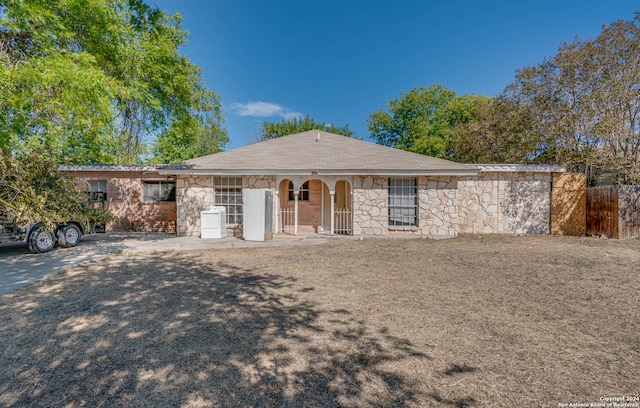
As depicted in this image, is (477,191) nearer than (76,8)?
No

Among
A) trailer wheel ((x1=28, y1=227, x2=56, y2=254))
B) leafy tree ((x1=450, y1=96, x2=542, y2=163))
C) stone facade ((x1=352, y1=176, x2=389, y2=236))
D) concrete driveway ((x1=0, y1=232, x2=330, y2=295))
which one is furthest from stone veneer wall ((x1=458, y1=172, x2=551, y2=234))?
trailer wheel ((x1=28, y1=227, x2=56, y2=254))

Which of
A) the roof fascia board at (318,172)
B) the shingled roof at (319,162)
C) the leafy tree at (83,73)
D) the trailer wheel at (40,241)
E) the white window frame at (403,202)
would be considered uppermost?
the leafy tree at (83,73)

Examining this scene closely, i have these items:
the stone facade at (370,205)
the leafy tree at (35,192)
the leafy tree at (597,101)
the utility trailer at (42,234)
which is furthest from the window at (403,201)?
the utility trailer at (42,234)

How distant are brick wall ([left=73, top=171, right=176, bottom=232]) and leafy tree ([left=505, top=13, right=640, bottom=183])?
62.9ft

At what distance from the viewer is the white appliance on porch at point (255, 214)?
10156mm

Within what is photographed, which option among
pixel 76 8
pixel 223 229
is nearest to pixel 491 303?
pixel 223 229

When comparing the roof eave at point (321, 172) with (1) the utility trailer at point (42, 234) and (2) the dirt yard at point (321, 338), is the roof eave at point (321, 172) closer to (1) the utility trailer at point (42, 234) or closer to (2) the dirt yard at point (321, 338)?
(1) the utility trailer at point (42, 234)

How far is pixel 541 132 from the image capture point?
14.5 metres

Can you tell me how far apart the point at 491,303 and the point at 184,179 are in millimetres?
11042

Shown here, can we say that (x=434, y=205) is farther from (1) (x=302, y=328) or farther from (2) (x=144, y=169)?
(2) (x=144, y=169)

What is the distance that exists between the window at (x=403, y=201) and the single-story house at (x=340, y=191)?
40 millimetres

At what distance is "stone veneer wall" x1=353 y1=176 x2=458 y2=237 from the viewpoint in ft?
37.2

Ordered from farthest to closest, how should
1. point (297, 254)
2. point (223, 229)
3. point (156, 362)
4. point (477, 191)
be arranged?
point (477, 191)
point (223, 229)
point (297, 254)
point (156, 362)

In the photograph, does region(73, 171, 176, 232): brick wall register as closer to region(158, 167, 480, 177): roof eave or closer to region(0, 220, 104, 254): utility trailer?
region(158, 167, 480, 177): roof eave
